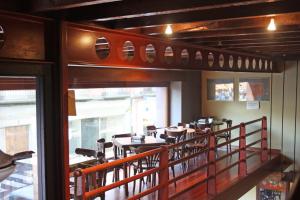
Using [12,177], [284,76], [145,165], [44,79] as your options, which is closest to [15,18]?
[44,79]

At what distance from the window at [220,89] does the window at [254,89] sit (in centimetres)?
32

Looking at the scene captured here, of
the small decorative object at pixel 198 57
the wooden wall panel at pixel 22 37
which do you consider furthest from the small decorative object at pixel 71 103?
the small decorative object at pixel 198 57

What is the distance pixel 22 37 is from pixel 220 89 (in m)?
8.14

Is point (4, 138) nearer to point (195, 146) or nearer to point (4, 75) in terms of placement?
point (4, 75)

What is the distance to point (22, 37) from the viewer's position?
3.07m

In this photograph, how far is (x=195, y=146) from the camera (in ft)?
24.3

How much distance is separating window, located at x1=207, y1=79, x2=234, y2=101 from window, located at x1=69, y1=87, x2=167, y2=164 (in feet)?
5.86

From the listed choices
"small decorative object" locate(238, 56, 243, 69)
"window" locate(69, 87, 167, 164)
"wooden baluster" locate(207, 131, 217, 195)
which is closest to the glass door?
"wooden baluster" locate(207, 131, 217, 195)

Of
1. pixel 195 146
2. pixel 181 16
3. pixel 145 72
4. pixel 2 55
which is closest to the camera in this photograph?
pixel 2 55

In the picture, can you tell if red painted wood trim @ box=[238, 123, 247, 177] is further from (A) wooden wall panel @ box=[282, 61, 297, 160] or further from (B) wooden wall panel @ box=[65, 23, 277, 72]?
(A) wooden wall panel @ box=[282, 61, 297, 160]

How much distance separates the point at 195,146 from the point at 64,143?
4.40m

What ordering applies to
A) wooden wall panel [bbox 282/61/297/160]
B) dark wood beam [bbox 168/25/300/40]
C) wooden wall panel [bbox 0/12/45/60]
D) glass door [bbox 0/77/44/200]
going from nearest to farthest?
wooden wall panel [bbox 0/12/45/60] < glass door [bbox 0/77/44/200] < dark wood beam [bbox 168/25/300/40] < wooden wall panel [bbox 282/61/297/160]

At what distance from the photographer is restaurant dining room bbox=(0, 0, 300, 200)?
318cm

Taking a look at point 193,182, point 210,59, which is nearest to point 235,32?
point 210,59
